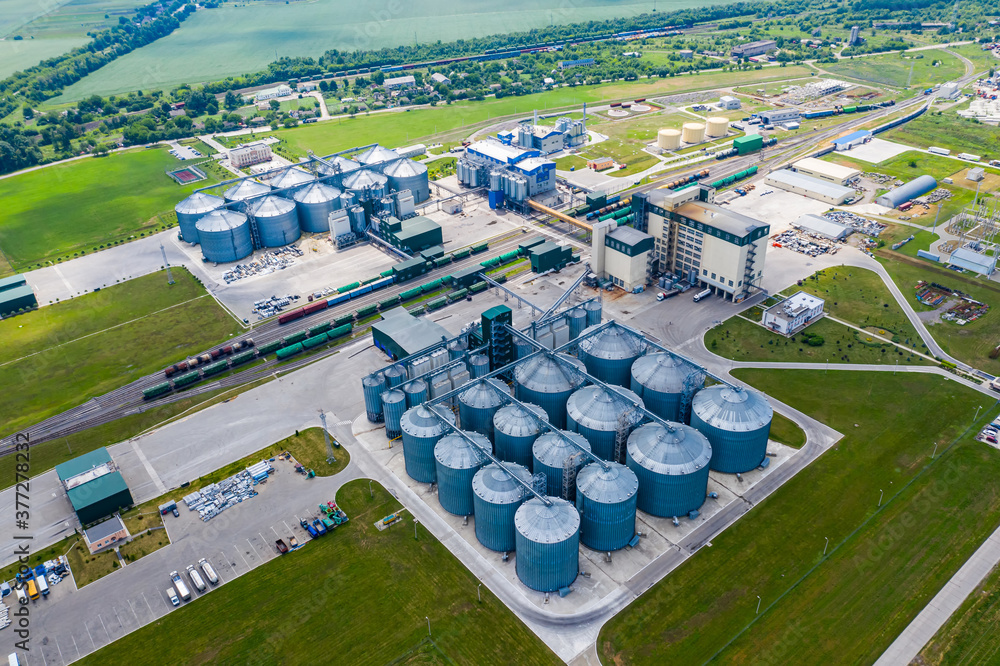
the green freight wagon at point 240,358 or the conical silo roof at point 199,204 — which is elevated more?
the conical silo roof at point 199,204

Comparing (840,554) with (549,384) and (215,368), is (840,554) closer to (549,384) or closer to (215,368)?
(549,384)

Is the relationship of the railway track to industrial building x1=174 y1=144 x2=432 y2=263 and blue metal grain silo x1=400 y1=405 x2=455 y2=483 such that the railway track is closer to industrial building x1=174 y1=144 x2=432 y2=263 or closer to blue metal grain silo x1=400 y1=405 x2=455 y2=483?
industrial building x1=174 y1=144 x2=432 y2=263

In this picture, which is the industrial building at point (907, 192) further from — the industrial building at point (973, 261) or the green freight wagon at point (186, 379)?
the green freight wagon at point (186, 379)

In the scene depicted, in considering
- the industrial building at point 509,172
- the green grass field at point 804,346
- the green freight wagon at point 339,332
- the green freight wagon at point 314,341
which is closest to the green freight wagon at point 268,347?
the green freight wagon at point 314,341

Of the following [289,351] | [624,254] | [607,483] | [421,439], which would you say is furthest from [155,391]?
[624,254]

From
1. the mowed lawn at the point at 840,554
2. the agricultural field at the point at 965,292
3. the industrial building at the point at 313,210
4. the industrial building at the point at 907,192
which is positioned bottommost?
the mowed lawn at the point at 840,554

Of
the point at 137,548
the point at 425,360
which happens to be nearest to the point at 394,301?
→ the point at 425,360
